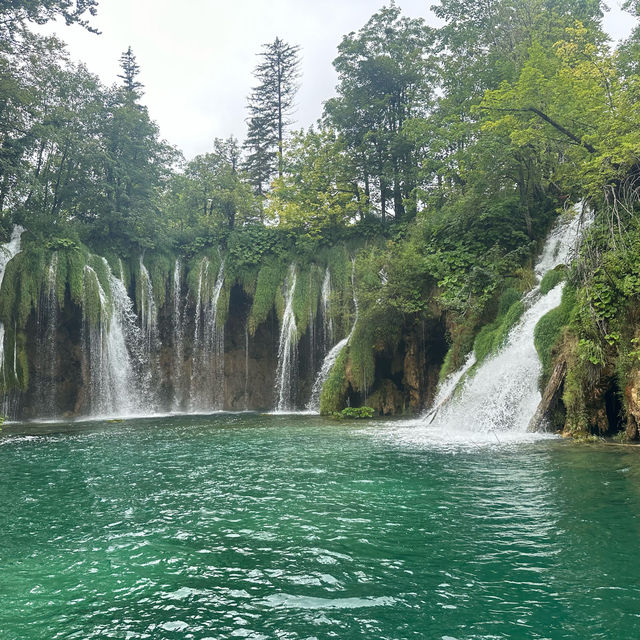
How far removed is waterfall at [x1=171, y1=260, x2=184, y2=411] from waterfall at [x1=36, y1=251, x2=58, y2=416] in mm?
5887

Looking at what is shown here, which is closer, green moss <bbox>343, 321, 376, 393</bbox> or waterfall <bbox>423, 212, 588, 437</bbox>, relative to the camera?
waterfall <bbox>423, 212, 588, 437</bbox>

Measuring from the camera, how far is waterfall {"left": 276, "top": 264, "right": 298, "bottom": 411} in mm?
24641

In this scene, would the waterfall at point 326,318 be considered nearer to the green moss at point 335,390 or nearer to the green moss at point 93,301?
the green moss at point 335,390

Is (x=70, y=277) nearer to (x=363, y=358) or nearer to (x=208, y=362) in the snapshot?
(x=208, y=362)

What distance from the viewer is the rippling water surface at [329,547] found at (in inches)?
150

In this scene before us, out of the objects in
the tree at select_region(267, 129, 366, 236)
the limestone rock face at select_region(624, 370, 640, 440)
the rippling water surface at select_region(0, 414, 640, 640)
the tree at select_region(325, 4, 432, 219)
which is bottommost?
the rippling water surface at select_region(0, 414, 640, 640)

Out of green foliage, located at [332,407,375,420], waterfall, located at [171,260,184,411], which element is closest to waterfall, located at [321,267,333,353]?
green foliage, located at [332,407,375,420]

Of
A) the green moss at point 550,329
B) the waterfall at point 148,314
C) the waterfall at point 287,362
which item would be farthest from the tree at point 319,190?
the green moss at point 550,329

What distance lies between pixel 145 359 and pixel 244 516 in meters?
21.9

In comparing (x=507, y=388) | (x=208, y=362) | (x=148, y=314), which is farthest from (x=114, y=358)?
(x=507, y=388)

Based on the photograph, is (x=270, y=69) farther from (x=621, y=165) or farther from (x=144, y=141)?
(x=621, y=165)

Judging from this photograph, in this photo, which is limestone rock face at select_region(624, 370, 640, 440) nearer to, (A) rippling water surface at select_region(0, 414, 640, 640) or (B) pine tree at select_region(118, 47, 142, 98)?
(A) rippling water surface at select_region(0, 414, 640, 640)

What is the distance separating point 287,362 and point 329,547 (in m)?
19.6

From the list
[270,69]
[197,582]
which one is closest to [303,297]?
[197,582]
